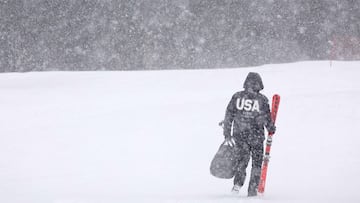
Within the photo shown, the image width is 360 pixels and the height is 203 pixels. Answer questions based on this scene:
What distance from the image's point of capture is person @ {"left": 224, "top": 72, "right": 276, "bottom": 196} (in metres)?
5.67

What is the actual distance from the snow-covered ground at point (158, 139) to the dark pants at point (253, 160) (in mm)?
270

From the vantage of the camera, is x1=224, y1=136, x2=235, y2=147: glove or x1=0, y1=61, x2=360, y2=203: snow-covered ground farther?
x1=0, y1=61, x2=360, y2=203: snow-covered ground

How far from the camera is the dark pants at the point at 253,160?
5.75 meters

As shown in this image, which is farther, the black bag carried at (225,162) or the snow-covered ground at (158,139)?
the snow-covered ground at (158,139)

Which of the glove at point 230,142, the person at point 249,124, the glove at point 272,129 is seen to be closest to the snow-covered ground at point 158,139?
the person at point 249,124

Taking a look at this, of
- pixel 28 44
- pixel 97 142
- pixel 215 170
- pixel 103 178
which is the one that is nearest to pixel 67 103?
pixel 97 142

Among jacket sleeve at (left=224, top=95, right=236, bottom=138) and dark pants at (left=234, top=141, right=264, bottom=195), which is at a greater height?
jacket sleeve at (left=224, top=95, right=236, bottom=138)

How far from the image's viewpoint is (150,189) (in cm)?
675

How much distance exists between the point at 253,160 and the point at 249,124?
494 mm

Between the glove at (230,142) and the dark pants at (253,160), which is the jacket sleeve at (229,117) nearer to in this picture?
the glove at (230,142)

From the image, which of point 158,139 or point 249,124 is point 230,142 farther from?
point 158,139

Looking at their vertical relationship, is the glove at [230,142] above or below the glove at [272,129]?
below

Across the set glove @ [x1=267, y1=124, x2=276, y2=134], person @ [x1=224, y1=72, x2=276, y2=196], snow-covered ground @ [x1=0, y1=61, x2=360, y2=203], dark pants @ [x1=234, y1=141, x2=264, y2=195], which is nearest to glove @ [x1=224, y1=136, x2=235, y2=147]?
person @ [x1=224, y1=72, x2=276, y2=196]

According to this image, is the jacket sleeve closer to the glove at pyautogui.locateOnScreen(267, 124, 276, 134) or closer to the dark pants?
the dark pants
